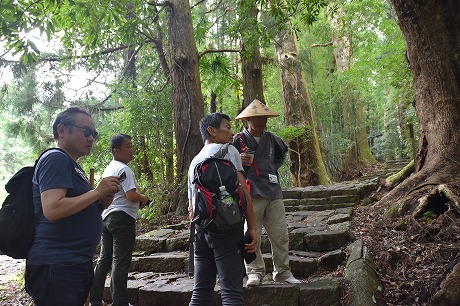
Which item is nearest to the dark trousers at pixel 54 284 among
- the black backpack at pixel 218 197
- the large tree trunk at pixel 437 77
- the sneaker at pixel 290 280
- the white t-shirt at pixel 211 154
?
the black backpack at pixel 218 197

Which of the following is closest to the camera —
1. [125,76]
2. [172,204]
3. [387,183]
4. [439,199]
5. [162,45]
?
[439,199]

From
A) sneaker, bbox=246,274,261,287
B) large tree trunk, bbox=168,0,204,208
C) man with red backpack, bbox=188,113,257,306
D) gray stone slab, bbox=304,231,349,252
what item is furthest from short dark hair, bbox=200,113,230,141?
large tree trunk, bbox=168,0,204,208

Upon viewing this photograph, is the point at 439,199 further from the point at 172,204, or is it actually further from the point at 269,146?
the point at 172,204

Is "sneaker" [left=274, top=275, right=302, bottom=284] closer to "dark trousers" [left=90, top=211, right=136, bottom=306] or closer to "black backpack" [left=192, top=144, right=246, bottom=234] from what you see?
"black backpack" [left=192, top=144, right=246, bottom=234]

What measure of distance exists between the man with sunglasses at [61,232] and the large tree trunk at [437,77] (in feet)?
14.6

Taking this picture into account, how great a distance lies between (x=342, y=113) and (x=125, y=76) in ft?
27.8

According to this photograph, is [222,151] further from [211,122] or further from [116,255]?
[116,255]

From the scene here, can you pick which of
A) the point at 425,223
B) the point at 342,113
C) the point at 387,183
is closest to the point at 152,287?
the point at 425,223

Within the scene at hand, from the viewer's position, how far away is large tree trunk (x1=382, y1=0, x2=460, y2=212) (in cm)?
547

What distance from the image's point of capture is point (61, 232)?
6.86ft

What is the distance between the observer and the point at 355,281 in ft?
11.5

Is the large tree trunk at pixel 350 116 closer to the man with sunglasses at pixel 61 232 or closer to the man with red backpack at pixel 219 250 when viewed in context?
the man with red backpack at pixel 219 250

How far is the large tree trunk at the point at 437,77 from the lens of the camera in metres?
5.47

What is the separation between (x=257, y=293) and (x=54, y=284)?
7.33ft
